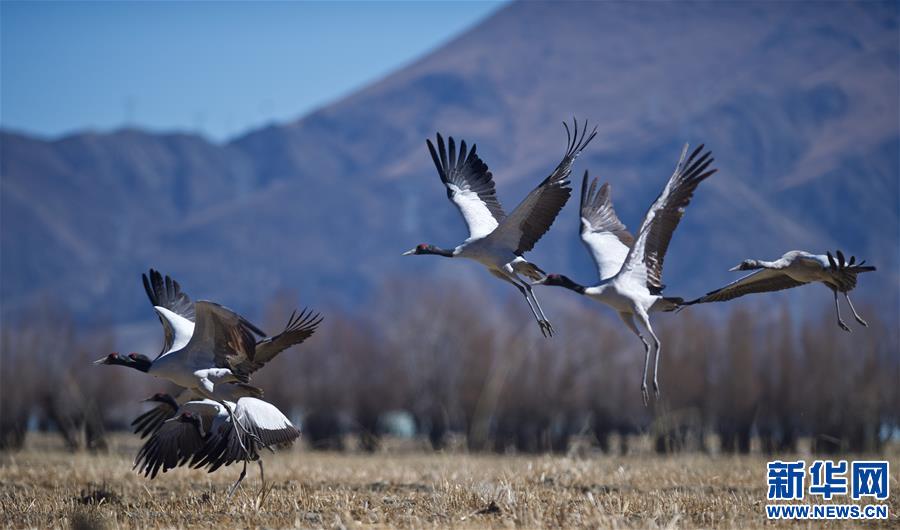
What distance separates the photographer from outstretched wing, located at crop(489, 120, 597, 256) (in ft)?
49.7

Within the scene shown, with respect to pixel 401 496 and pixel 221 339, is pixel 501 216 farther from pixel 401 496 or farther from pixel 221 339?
pixel 401 496

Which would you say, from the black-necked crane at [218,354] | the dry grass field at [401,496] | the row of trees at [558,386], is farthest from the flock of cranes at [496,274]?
the row of trees at [558,386]

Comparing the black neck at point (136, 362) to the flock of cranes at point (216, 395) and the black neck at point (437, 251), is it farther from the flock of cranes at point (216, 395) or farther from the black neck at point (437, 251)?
the black neck at point (437, 251)

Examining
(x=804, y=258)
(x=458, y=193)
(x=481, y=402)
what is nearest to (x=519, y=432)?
(x=481, y=402)

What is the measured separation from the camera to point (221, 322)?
13844 millimetres

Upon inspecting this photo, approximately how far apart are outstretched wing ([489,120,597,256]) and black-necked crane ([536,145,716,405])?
333mm

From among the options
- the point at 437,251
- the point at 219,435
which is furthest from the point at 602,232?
the point at 219,435

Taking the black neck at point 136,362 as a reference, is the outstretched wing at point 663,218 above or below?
above

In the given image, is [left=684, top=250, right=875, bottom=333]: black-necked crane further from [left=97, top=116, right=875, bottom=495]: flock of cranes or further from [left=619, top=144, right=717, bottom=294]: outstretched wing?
[left=619, top=144, right=717, bottom=294]: outstretched wing

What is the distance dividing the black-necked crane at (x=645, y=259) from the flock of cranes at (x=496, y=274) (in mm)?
15

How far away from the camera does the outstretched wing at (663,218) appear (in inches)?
555

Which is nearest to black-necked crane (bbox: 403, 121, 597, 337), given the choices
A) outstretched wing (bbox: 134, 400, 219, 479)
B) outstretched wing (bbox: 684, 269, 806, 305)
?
outstretched wing (bbox: 684, 269, 806, 305)

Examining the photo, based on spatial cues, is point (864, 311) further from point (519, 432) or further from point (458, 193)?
point (458, 193)

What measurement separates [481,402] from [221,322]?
22715 millimetres
